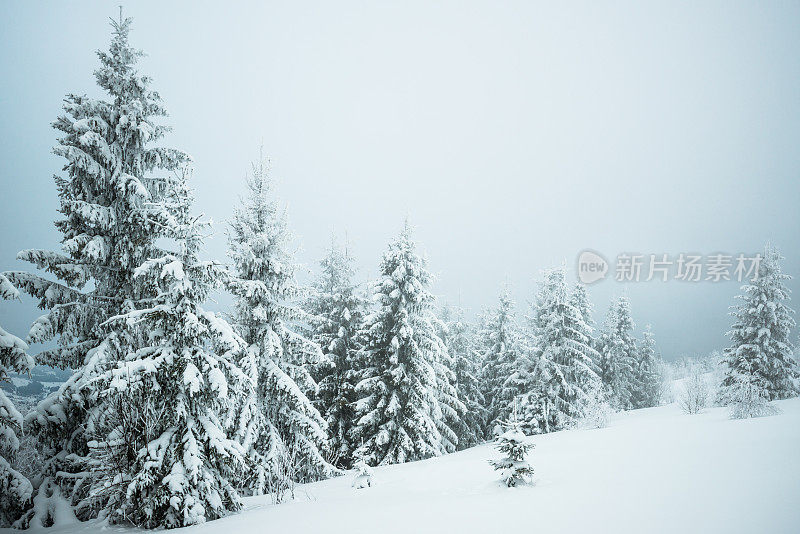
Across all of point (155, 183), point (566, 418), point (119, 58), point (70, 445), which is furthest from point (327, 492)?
point (566, 418)

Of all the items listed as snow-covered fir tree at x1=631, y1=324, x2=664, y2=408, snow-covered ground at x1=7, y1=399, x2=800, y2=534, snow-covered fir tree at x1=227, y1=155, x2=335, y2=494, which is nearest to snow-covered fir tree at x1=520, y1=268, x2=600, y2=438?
snow-covered ground at x1=7, y1=399, x2=800, y2=534

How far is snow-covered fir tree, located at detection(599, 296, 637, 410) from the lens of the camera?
37812 mm

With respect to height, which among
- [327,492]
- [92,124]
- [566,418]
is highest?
[92,124]

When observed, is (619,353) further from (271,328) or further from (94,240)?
(94,240)

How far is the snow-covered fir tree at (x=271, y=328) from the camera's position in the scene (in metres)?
13.8

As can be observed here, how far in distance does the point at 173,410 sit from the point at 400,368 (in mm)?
12096

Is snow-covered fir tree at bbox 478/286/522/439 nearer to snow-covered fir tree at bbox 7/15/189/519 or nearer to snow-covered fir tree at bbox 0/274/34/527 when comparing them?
snow-covered fir tree at bbox 7/15/189/519

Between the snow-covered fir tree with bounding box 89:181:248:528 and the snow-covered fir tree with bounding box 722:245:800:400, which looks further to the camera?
the snow-covered fir tree with bounding box 722:245:800:400

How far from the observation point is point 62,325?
9.45m

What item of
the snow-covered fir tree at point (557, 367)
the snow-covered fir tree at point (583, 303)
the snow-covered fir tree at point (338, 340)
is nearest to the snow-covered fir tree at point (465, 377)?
the snow-covered fir tree at point (557, 367)

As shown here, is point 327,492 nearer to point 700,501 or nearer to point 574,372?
point 700,501

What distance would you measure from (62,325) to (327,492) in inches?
331

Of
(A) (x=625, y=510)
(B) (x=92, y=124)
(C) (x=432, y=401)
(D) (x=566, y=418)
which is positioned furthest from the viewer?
(D) (x=566, y=418)

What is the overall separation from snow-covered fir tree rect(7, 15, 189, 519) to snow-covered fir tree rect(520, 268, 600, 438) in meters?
22.5
